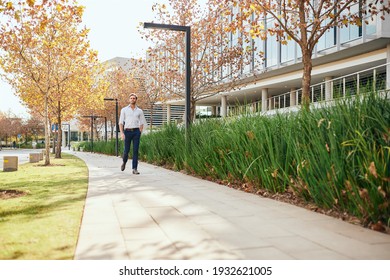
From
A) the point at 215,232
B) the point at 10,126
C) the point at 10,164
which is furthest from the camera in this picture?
the point at 10,126

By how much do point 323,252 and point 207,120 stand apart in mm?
7222

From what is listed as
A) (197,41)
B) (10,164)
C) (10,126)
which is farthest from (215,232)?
(10,126)

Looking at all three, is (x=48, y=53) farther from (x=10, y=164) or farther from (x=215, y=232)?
(x=215, y=232)

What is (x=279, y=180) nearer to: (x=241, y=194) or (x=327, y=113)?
(x=241, y=194)

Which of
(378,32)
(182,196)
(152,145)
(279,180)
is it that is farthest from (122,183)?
(378,32)

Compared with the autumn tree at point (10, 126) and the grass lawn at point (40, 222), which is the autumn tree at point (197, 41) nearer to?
the grass lawn at point (40, 222)

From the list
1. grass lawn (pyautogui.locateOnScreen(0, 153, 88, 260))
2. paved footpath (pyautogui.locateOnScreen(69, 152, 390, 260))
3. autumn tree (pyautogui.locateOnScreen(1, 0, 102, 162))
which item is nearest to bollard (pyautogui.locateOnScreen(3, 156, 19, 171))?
autumn tree (pyautogui.locateOnScreen(1, 0, 102, 162))

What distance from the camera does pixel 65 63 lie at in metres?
18.8

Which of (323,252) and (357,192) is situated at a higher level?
(357,192)

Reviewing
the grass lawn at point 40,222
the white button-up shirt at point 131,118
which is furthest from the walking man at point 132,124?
the grass lawn at point 40,222

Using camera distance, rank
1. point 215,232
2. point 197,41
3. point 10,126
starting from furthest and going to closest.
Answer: point 10,126
point 197,41
point 215,232

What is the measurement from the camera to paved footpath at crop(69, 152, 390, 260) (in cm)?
318

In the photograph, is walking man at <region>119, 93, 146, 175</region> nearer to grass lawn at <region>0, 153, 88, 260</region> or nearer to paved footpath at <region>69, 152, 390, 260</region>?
grass lawn at <region>0, 153, 88, 260</region>

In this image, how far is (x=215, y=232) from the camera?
389cm
